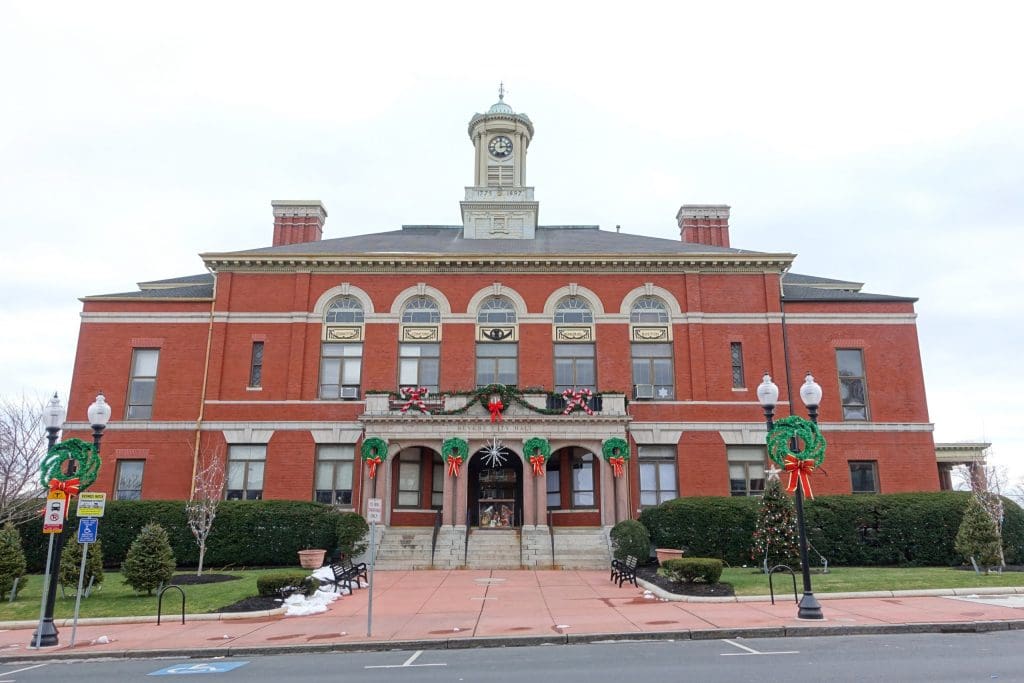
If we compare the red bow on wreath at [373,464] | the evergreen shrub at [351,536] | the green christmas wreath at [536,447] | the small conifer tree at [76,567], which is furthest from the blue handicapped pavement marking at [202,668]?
the green christmas wreath at [536,447]

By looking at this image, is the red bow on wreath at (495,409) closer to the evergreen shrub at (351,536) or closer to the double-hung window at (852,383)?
the evergreen shrub at (351,536)

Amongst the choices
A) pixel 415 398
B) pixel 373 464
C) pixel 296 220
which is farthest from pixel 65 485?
pixel 296 220

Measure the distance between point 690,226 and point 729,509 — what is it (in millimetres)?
19730

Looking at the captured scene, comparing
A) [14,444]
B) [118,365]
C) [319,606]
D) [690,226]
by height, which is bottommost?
[319,606]

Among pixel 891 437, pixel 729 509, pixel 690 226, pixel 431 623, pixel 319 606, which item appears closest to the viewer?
pixel 431 623

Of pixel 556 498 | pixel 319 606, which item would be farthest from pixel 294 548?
pixel 556 498

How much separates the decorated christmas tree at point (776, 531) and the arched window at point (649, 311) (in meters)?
11.7

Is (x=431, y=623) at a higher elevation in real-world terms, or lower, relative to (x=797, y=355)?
lower

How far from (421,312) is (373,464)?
785 cm

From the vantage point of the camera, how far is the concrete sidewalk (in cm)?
1326

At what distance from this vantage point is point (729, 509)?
25.1 m

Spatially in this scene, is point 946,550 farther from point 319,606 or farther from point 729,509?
point 319,606

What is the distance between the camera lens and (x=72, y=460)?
53.9 feet

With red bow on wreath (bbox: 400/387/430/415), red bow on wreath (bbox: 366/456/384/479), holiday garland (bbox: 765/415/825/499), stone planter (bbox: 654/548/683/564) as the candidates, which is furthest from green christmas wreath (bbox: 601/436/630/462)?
A: holiday garland (bbox: 765/415/825/499)
